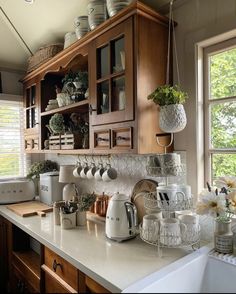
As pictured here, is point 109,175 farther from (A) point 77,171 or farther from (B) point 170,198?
(B) point 170,198

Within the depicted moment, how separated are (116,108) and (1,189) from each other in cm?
143

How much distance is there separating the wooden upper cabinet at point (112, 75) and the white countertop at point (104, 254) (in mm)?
652

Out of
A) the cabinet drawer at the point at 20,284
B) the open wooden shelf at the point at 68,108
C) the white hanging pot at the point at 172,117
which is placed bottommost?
the cabinet drawer at the point at 20,284

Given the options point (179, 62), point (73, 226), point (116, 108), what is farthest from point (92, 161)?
point (179, 62)

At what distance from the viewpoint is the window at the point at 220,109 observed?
1.29 m

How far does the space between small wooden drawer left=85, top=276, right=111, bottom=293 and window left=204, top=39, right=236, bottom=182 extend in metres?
0.80

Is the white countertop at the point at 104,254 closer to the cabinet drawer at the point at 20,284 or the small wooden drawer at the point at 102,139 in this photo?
the cabinet drawer at the point at 20,284

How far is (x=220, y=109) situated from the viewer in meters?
1.34

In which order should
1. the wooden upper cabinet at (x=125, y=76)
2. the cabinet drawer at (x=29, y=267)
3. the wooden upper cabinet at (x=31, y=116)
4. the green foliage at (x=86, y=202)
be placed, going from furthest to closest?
the wooden upper cabinet at (x=31, y=116) < the green foliage at (x=86, y=202) < the cabinet drawer at (x=29, y=267) < the wooden upper cabinet at (x=125, y=76)

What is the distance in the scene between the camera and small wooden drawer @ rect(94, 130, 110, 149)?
4.75 feet

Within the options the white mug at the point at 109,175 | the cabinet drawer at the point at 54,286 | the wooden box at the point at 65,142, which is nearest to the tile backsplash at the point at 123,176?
the white mug at the point at 109,175

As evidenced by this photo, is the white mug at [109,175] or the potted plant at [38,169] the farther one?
the potted plant at [38,169]

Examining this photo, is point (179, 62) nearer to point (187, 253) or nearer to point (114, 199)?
point (114, 199)

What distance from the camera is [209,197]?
1.16m
